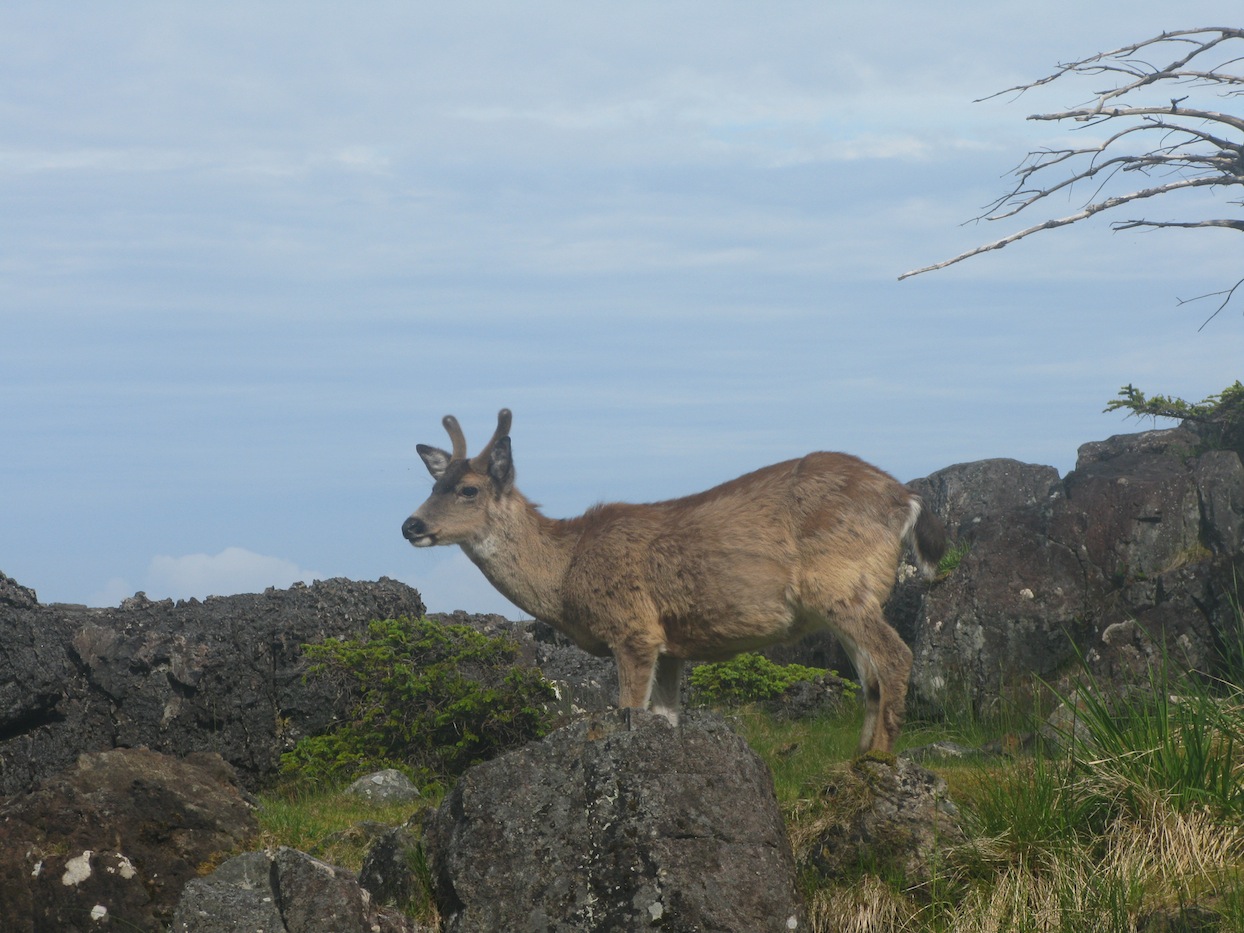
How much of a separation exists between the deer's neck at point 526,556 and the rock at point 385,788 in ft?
5.86

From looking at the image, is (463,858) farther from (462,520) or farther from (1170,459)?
(1170,459)

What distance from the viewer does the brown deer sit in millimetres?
10227

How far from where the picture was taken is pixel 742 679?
14.0m

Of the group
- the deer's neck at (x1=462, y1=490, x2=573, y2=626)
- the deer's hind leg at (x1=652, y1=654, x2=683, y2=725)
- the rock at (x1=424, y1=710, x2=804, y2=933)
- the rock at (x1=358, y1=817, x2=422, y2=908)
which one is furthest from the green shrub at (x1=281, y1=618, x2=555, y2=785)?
the rock at (x1=424, y1=710, x2=804, y2=933)

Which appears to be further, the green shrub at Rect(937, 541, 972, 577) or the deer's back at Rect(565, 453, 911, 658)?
the green shrub at Rect(937, 541, 972, 577)

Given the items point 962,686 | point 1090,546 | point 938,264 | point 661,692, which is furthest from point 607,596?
point 938,264

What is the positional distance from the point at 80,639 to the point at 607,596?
5171 mm

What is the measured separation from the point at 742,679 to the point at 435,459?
4.12 meters

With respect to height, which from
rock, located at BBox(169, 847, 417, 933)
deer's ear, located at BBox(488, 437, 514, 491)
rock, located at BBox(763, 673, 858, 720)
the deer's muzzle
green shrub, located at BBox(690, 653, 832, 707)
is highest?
deer's ear, located at BBox(488, 437, 514, 491)

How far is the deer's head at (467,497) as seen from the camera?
11.8 meters

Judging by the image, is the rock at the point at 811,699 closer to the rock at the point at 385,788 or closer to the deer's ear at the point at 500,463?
the deer's ear at the point at 500,463

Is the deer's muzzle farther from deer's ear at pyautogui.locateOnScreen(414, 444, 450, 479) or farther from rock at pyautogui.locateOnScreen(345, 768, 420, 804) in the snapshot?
rock at pyautogui.locateOnScreen(345, 768, 420, 804)

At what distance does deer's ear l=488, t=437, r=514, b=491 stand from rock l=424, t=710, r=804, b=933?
4.79 meters

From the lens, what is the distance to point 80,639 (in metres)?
12.2
